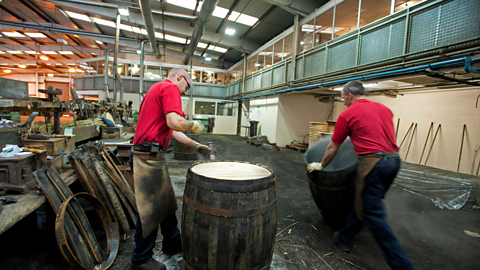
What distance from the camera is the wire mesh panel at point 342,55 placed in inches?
239

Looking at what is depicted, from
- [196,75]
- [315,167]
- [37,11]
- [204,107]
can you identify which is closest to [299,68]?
[315,167]

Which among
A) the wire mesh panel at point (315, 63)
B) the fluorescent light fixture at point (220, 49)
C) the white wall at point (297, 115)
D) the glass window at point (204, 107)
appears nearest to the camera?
the wire mesh panel at point (315, 63)

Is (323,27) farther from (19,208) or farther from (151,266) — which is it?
(19,208)

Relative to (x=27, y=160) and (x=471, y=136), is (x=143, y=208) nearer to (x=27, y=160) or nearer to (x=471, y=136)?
(x=27, y=160)

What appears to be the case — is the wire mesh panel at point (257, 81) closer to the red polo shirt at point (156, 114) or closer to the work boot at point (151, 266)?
the red polo shirt at point (156, 114)

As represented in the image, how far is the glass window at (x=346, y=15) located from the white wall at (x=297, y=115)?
3.49m

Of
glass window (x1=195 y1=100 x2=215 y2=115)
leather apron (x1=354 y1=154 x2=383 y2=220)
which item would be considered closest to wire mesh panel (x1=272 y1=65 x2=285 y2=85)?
glass window (x1=195 y1=100 x2=215 y2=115)

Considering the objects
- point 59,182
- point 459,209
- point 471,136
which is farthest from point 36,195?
point 471,136

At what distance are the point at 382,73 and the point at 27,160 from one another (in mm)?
6484

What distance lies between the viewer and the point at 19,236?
230 centimetres

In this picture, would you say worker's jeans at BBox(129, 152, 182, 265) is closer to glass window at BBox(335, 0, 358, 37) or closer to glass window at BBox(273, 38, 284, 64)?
glass window at BBox(335, 0, 358, 37)

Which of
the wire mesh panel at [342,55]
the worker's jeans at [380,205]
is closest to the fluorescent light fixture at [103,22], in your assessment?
the wire mesh panel at [342,55]

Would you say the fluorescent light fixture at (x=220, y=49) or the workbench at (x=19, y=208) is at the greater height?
the fluorescent light fixture at (x=220, y=49)

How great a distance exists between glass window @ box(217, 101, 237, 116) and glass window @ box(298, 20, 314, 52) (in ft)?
25.5
